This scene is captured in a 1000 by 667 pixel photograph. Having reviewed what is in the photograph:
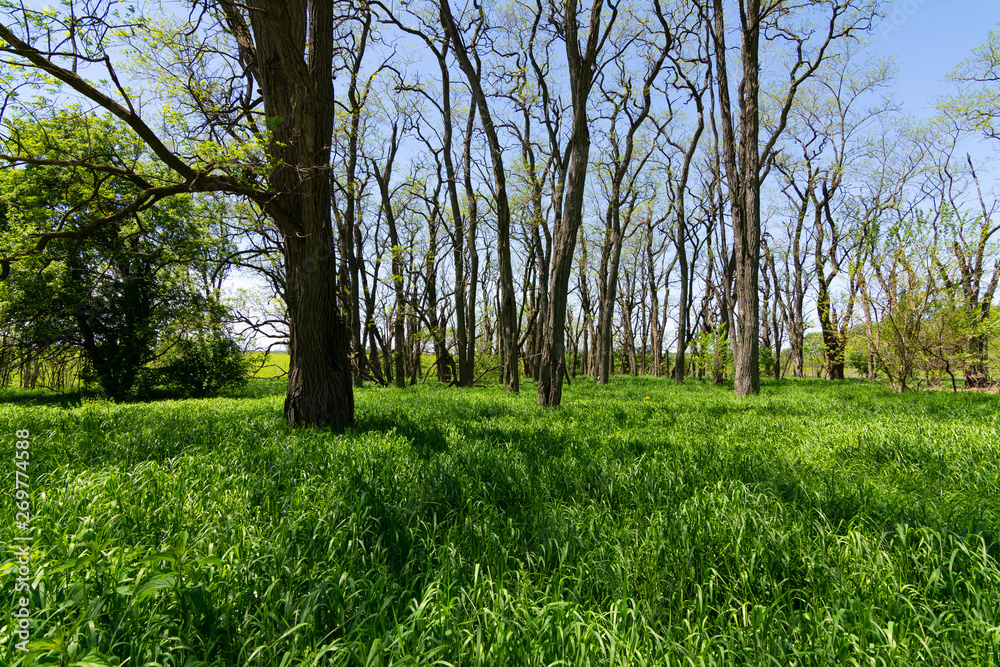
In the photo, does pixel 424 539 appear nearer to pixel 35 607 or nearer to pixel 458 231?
pixel 35 607

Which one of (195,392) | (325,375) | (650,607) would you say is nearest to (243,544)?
(650,607)

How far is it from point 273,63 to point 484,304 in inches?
1086

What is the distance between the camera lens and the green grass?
1.55 metres

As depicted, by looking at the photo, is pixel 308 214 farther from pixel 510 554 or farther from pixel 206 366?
pixel 206 366

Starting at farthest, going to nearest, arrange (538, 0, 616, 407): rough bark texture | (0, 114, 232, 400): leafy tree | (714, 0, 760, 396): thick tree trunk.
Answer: (0, 114, 232, 400): leafy tree
(714, 0, 760, 396): thick tree trunk
(538, 0, 616, 407): rough bark texture

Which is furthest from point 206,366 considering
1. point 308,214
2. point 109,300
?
point 308,214

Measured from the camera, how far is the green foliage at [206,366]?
529 inches

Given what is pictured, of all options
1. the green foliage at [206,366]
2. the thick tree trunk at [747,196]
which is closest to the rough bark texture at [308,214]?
the thick tree trunk at [747,196]

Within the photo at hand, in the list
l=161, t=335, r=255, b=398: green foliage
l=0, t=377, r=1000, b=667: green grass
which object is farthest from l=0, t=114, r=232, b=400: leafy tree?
l=0, t=377, r=1000, b=667: green grass

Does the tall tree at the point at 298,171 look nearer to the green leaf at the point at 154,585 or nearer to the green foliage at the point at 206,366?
the green leaf at the point at 154,585

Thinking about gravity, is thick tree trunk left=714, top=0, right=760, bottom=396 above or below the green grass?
above

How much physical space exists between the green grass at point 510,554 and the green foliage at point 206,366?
1095 cm

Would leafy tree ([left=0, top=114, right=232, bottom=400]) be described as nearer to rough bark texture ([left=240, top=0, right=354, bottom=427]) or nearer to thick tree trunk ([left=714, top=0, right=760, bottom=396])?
rough bark texture ([left=240, top=0, right=354, bottom=427])

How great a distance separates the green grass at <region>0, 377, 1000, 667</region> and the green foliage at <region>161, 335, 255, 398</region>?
1095 cm
